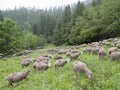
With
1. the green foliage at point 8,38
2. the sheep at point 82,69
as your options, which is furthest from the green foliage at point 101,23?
the sheep at point 82,69

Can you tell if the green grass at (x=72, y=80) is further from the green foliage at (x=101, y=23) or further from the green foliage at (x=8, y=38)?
the green foliage at (x=8, y=38)

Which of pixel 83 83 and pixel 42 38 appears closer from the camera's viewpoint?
pixel 83 83

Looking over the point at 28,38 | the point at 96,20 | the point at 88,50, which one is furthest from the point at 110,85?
the point at 28,38

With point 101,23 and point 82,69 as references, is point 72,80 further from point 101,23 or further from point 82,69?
point 101,23

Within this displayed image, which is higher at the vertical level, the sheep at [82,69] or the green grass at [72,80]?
the sheep at [82,69]

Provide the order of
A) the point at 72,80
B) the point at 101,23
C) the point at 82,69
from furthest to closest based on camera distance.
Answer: the point at 101,23, the point at 82,69, the point at 72,80

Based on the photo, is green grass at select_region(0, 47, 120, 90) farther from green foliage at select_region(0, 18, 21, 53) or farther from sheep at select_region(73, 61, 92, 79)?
green foliage at select_region(0, 18, 21, 53)

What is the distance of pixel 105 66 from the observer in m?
15.8

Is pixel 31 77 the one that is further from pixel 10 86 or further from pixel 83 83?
pixel 83 83

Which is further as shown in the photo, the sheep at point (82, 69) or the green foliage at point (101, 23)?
the green foliage at point (101, 23)

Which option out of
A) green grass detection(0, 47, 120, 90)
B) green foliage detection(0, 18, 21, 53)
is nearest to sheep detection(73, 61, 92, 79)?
green grass detection(0, 47, 120, 90)

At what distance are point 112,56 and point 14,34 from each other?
4629 cm

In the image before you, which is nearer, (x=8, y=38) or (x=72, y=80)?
(x=72, y=80)

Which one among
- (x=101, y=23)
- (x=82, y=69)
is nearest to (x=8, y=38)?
(x=101, y=23)
